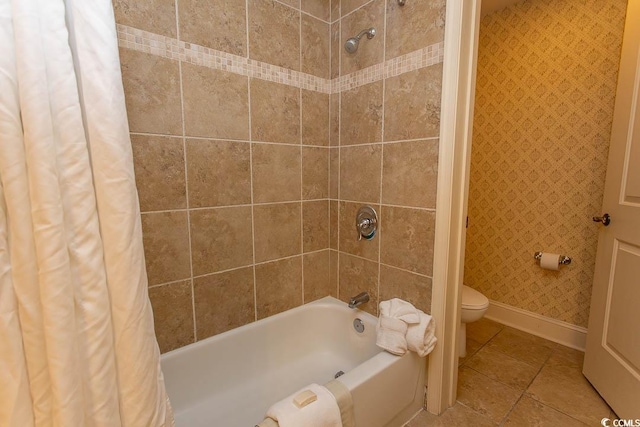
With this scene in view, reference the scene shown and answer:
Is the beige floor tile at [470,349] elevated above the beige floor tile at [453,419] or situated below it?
below

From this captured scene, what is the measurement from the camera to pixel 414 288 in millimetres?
1406

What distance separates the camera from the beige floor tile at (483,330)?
2096 millimetres

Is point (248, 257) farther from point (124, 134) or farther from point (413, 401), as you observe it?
point (413, 401)

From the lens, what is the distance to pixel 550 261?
197 cm

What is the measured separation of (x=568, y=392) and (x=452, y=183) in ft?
4.37

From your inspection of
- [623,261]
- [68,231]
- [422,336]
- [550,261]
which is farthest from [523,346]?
[68,231]

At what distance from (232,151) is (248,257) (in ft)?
1.73

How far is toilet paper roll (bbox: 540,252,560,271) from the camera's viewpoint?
1955mm

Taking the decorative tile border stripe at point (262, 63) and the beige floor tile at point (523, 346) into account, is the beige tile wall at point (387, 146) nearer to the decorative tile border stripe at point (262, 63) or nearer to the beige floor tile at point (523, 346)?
the decorative tile border stripe at point (262, 63)

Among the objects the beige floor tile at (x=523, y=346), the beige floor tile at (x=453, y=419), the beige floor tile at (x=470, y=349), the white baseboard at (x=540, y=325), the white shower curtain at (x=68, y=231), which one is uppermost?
the white shower curtain at (x=68, y=231)

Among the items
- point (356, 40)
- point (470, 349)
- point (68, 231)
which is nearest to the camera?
point (68, 231)

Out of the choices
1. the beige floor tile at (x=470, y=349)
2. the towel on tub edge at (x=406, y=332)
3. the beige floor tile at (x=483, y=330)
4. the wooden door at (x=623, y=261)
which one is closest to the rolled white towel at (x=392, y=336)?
the towel on tub edge at (x=406, y=332)

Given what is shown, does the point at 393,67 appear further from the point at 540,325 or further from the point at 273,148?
the point at 540,325

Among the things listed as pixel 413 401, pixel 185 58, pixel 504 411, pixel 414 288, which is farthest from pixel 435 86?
pixel 504 411
